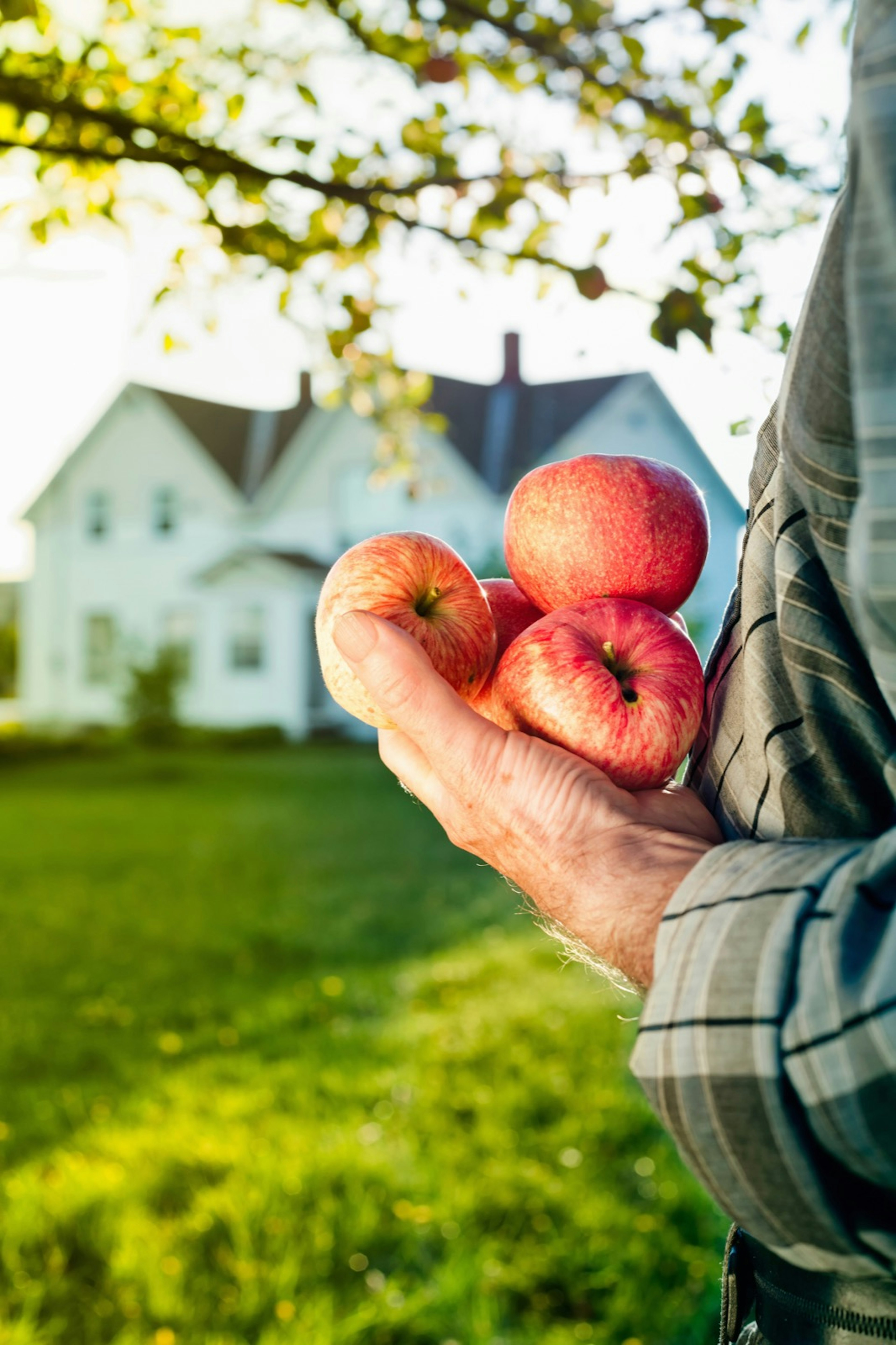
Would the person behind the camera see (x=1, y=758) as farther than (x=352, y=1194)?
Yes

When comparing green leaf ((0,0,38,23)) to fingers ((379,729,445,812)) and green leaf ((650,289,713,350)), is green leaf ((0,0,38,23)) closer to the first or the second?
green leaf ((650,289,713,350))

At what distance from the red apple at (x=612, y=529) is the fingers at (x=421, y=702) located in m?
0.31

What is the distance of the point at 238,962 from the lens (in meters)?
6.81

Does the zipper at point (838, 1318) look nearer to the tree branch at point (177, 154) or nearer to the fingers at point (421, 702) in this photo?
the fingers at point (421, 702)

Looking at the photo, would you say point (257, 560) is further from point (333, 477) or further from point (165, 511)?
point (165, 511)

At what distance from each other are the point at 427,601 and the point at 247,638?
22.9 meters

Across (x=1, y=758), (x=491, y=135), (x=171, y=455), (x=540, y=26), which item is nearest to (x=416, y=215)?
(x=491, y=135)

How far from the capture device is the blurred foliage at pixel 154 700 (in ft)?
61.4

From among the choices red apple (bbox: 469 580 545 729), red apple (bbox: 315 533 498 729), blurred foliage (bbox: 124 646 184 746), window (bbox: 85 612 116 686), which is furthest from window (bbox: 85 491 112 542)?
red apple (bbox: 315 533 498 729)

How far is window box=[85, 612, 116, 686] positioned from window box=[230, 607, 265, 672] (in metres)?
2.92

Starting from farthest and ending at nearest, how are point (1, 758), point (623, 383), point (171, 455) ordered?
point (171, 455), point (1, 758), point (623, 383)

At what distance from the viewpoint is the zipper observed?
1212mm

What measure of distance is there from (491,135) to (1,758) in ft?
52.2

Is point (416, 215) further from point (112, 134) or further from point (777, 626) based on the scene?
point (777, 626)
